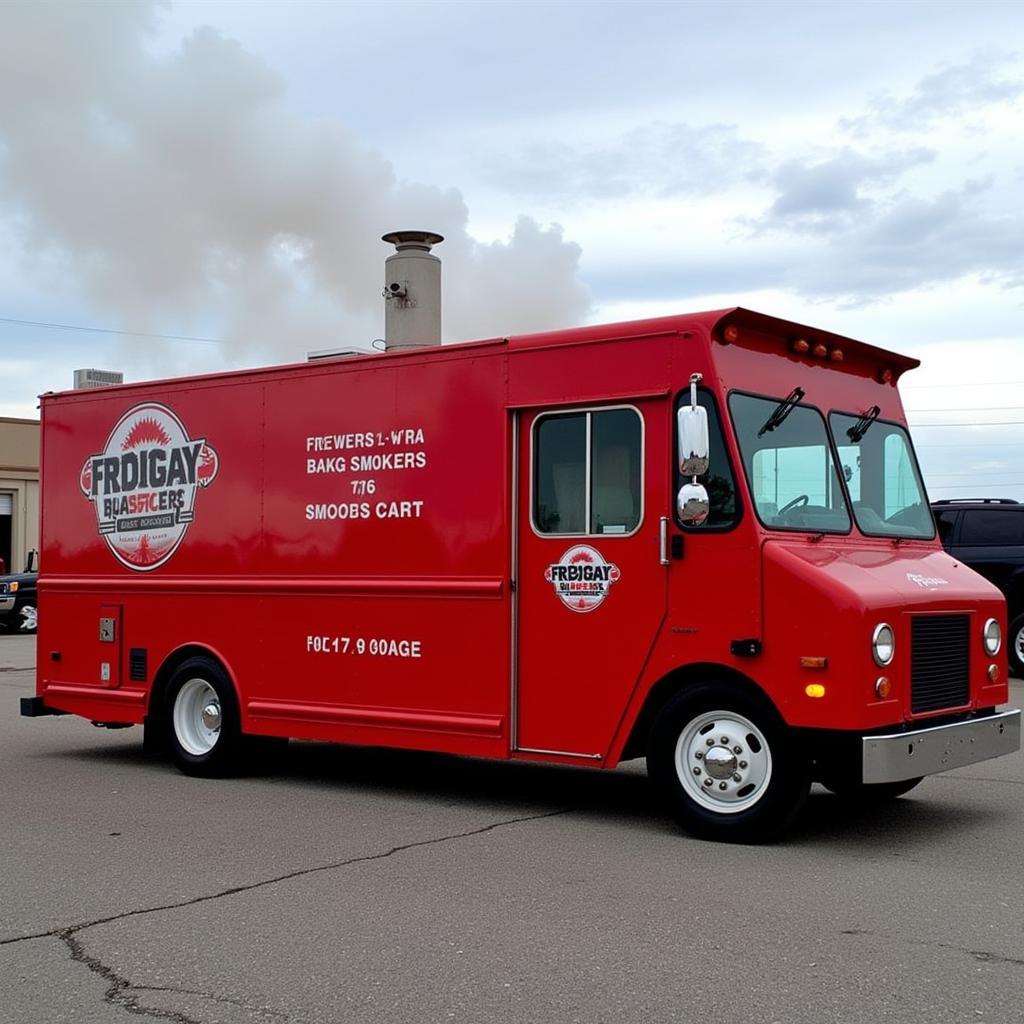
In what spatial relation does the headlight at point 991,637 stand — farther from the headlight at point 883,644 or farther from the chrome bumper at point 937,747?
the headlight at point 883,644

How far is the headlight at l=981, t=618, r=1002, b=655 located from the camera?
8.04m

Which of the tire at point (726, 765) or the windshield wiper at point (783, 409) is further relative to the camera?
the windshield wiper at point (783, 409)

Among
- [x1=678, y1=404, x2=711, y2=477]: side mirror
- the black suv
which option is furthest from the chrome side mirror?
the black suv

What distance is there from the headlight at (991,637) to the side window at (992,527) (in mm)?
8750

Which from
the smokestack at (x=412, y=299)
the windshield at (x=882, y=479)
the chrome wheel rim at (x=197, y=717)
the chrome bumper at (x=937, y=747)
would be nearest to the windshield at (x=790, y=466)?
the windshield at (x=882, y=479)

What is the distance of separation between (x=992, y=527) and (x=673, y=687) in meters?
10.2

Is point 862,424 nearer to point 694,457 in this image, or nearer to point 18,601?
point 694,457

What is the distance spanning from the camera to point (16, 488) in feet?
130

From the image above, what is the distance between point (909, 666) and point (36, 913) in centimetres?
440

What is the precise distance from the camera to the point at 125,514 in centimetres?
Answer: 1060

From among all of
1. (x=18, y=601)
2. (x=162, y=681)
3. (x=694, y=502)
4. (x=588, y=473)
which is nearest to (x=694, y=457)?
(x=694, y=502)

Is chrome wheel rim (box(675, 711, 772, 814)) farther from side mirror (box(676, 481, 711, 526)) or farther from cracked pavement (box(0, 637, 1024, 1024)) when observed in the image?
side mirror (box(676, 481, 711, 526))

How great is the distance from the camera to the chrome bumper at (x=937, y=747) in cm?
684

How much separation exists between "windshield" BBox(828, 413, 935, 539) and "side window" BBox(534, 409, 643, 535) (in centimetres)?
131
